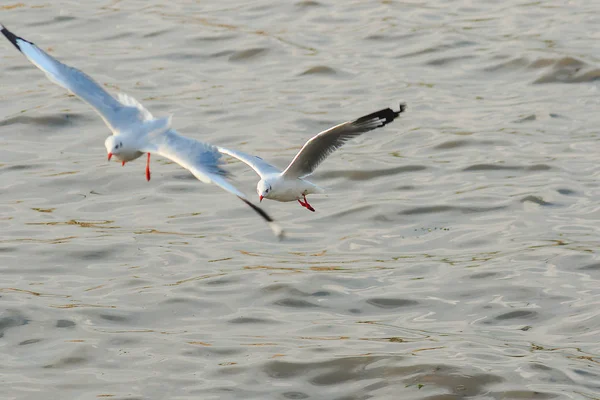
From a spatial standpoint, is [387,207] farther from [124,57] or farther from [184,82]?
[124,57]

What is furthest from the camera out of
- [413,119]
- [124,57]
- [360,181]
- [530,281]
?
[124,57]

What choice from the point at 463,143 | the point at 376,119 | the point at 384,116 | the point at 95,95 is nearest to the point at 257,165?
the point at 376,119

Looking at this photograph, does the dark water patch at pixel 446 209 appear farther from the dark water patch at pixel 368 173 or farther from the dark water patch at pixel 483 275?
the dark water patch at pixel 483 275

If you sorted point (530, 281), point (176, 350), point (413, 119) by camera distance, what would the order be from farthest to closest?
point (413, 119), point (530, 281), point (176, 350)

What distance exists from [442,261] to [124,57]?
7970 millimetres

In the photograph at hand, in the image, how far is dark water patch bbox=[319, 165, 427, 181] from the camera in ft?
44.5

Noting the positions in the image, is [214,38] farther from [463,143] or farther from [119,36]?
[463,143]

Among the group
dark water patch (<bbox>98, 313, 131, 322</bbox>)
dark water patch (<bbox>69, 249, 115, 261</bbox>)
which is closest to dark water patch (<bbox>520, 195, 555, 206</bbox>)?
dark water patch (<bbox>69, 249, 115, 261</bbox>)

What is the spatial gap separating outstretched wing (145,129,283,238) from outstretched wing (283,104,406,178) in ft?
3.27

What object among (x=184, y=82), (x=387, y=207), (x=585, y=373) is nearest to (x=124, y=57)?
(x=184, y=82)

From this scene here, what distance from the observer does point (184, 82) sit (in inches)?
653

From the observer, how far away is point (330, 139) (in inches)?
345

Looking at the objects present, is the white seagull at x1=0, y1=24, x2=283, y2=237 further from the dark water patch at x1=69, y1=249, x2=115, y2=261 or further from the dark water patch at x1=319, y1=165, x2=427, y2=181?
the dark water patch at x1=319, y1=165, x2=427, y2=181

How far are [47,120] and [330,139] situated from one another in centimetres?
740
